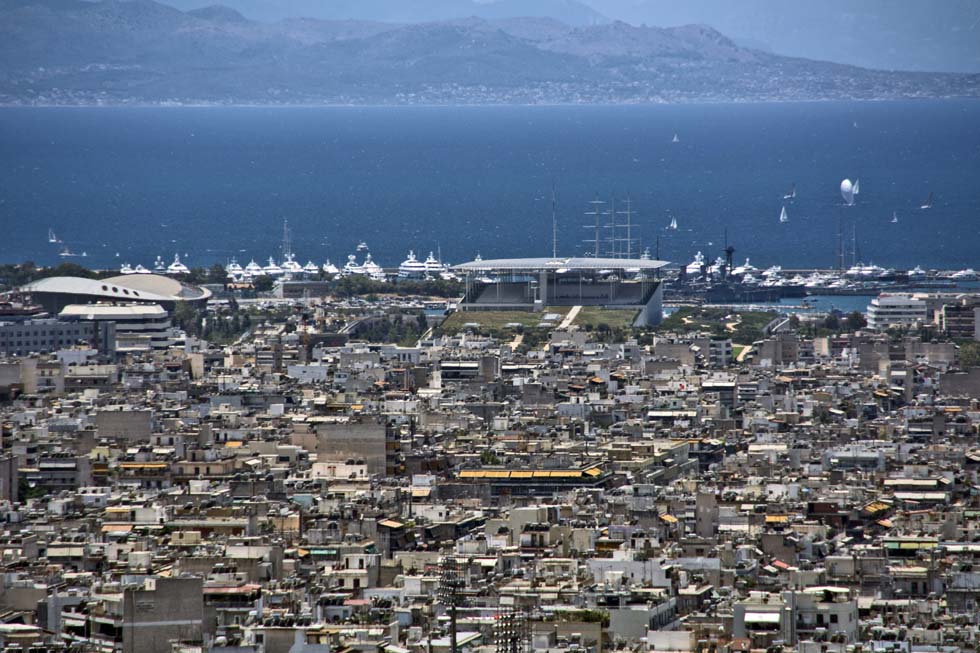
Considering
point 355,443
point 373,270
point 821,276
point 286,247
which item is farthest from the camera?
point 286,247

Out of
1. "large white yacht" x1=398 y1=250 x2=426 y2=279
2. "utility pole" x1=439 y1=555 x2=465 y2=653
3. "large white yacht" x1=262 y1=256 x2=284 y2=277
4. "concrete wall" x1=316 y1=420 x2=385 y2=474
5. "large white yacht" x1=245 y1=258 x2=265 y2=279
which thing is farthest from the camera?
"large white yacht" x1=262 y1=256 x2=284 y2=277

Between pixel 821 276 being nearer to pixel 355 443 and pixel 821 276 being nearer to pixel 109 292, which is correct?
pixel 109 292

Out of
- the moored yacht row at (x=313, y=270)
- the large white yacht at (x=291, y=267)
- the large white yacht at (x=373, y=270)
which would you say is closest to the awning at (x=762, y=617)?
the moored yacht row at (x=313, y=270)

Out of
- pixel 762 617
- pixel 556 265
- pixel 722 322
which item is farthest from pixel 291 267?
pixel 762 617

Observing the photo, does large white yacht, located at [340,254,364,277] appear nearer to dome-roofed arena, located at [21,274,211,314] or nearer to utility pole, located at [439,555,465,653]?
dome-roofed arena, located at [21,274,211,314]

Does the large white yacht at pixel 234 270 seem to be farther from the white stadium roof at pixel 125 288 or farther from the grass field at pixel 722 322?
the grass field at pixel 722 322

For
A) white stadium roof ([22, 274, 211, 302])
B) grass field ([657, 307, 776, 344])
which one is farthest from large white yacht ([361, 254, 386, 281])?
grass field ([657, 307, 776, 344])

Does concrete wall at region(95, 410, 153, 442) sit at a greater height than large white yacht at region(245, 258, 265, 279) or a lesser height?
lesser

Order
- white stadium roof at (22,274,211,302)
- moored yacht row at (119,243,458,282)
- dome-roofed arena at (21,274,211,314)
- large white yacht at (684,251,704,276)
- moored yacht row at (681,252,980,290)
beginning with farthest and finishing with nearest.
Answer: large white yacht at (684,251,704,276), moored yacht row at (681,252,980,290), moored yacht row at (119,243,458,282), white stadium roof at (22,274,211,302), dome-roofed arena at (21,274,211,314)

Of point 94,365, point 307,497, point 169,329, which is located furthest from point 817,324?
point 307,497

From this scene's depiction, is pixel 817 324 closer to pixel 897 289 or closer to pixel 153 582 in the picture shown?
pixel 897 289

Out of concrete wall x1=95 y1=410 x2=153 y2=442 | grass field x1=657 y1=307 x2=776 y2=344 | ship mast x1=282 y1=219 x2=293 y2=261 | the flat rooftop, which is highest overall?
the flat rooftop
